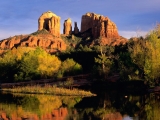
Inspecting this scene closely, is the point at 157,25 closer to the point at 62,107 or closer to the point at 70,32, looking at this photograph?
the point at 62,107

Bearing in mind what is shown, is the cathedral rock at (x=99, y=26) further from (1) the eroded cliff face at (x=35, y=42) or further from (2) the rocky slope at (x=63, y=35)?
(1) the eroded cliff face at (x=35, y=42)

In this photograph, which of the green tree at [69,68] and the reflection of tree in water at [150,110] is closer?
the reflection of tree in water at [150,110]

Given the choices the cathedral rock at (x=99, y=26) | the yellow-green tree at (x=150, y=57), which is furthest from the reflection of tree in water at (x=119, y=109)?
the cathedral rock at (x=99, y=26)

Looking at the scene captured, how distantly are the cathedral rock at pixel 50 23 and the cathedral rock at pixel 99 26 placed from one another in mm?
12616

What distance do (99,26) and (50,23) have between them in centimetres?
2638

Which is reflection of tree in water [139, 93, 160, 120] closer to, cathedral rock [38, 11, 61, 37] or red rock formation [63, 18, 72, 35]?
cathedral rock [38, 11, 61, 37]

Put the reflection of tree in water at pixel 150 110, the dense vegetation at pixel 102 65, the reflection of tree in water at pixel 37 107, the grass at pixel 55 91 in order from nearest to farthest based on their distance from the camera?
the reflection of tree in water at pixel 150 110 → the reflection of tree in water at pixel 37 107 → the grass at pixel 55 91 → the dense vegetation at pixel 102 65

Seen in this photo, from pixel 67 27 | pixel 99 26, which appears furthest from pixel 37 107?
pixel 67 27

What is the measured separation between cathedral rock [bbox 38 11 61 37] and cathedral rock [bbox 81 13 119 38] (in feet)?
41.4

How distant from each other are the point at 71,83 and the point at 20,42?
8646 cm

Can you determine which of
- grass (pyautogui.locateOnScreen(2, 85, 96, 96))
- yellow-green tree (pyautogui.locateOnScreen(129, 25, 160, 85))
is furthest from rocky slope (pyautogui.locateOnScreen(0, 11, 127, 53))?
grass (pyautogui.locateOnScreen(2, 85, 96, 96))

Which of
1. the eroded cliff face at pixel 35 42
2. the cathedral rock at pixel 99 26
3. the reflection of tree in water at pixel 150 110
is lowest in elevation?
the reflection of tree in water at pixel 150 110

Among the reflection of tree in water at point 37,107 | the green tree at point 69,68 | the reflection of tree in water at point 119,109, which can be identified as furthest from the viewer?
the green tree at point 69,68

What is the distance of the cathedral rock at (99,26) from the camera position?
139 metres
